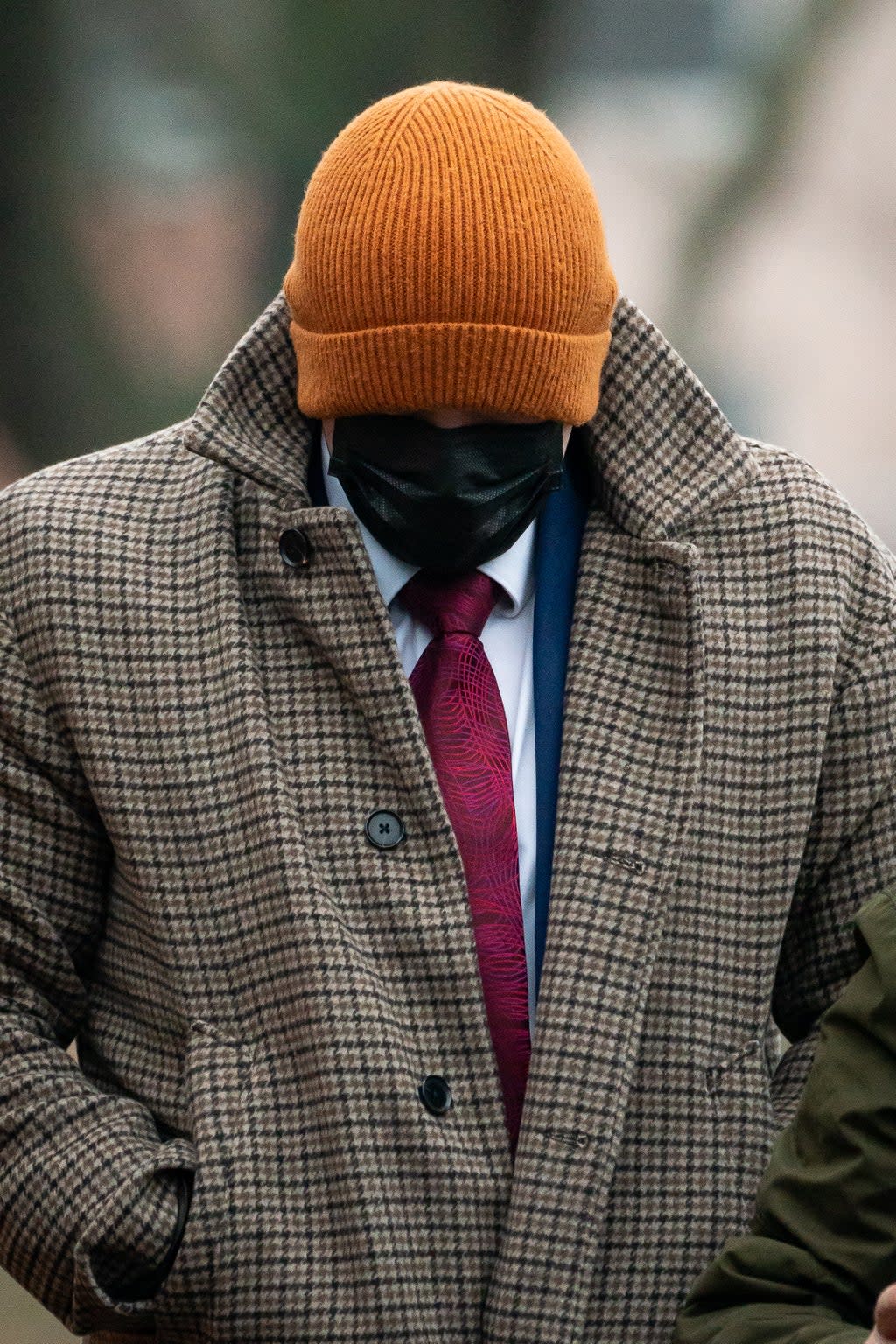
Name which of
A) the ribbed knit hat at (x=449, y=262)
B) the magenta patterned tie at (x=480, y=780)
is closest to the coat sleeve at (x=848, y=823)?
the magenta patterned tie at (x=480, y=780)

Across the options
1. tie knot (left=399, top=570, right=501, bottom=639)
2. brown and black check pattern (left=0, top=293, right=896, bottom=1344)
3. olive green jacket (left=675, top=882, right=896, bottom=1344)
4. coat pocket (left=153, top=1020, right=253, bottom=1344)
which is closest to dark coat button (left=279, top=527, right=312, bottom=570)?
brown and black check pattern (left=0, top=293, right=896, bottom=1344)

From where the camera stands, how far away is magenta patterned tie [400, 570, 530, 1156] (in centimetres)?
200

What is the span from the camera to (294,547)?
80.8 inches

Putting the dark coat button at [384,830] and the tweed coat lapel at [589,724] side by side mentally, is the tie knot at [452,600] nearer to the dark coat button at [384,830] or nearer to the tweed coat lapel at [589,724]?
the tweed coat lapel at [589,724]

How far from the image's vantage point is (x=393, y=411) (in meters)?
1.92

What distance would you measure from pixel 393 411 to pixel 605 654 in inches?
14.4

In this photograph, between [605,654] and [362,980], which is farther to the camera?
[605,654]

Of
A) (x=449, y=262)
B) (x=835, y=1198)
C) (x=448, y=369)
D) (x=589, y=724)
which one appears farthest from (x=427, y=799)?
(x=835, y=1198)

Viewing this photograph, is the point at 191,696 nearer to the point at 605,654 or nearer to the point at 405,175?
the point at 605,654

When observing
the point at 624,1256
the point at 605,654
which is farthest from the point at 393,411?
the point at 624,1256

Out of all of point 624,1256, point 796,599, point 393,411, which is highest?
point 393,411

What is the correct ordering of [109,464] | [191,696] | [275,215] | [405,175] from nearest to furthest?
[405,175], [191,696], [109,464], [275,215]

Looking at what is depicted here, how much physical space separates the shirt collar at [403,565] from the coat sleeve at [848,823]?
0.36 meters

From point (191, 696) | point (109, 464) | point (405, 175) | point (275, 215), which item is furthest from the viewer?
point (275, 215)
